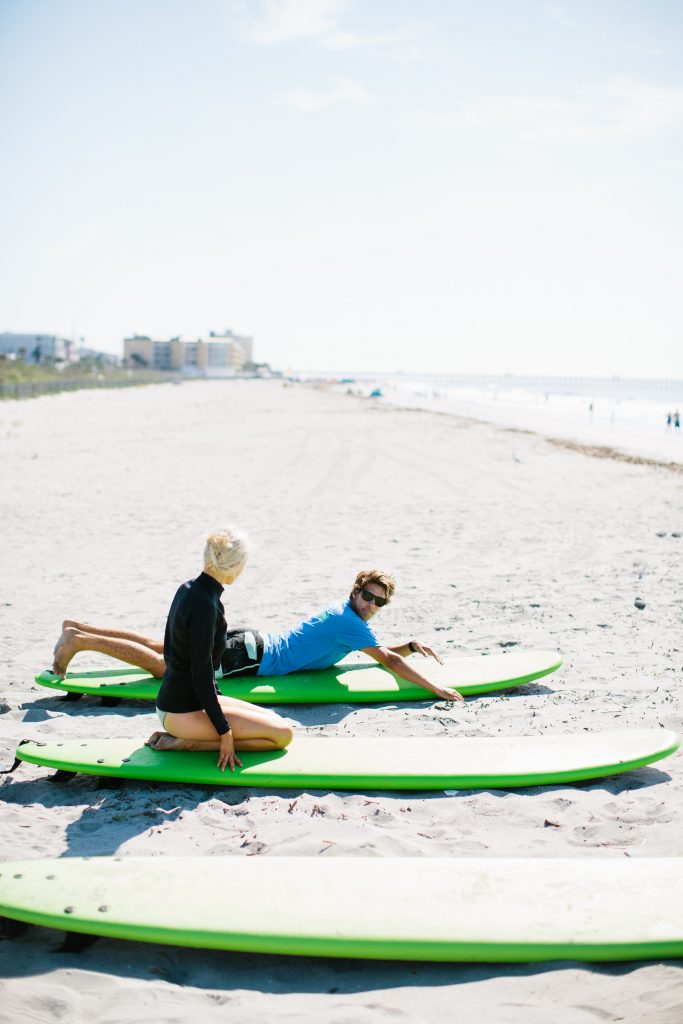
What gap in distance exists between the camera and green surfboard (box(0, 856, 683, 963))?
8.36 feet

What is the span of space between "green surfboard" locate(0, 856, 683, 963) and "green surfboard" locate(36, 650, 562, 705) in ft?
5.57

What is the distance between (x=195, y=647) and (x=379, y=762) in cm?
104

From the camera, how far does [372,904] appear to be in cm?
271

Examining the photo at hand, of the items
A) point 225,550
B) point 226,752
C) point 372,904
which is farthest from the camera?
point 226,752

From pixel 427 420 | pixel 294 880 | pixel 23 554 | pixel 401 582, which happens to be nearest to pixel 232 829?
pixel 294 880

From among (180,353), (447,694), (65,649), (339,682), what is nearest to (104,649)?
(65,649)

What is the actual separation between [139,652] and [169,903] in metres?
2.18

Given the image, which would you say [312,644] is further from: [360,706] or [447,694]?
[447,694]

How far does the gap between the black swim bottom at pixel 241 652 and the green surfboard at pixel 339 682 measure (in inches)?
3.3

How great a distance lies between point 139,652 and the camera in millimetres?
4758

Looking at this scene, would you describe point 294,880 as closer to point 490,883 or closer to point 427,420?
point 490,883

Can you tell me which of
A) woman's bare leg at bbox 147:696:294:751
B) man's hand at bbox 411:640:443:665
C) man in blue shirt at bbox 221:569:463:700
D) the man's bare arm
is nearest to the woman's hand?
woman's bare leg at bbox 147:696:294:751

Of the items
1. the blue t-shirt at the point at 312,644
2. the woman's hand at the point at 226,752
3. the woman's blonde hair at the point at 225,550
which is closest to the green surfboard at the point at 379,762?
the woman's hand at the point at 226,752

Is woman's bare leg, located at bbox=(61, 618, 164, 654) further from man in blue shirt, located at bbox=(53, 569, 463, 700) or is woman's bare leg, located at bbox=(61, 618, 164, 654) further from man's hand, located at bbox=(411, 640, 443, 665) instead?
man's hand, located at bbox=(411, 640, 443, 665)
